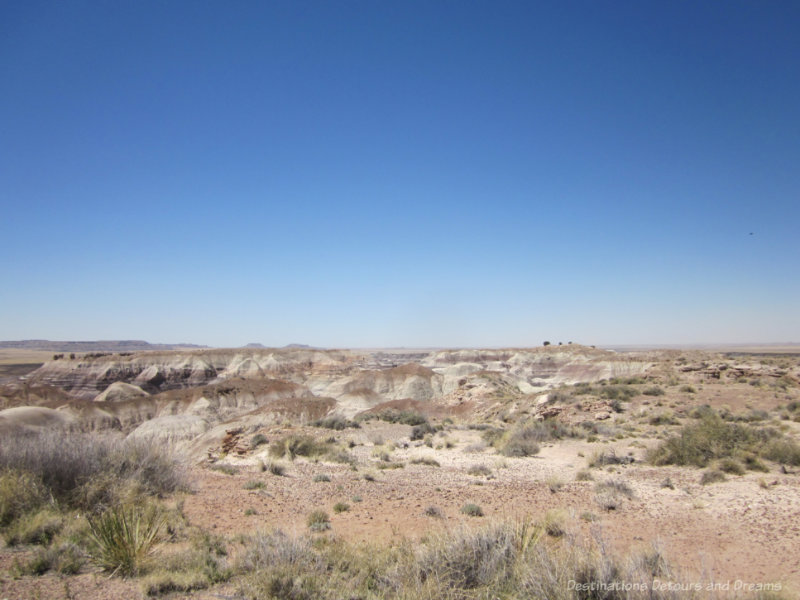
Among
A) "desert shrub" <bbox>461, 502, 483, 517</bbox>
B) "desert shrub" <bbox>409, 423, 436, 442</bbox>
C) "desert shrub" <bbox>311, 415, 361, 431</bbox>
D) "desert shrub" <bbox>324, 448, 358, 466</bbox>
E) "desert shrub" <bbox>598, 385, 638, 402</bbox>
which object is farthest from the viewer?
"desert shrub" <bbox>598, 385, 638, 402</bbox>

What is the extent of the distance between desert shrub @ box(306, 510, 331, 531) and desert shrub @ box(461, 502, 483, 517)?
8.53 feet

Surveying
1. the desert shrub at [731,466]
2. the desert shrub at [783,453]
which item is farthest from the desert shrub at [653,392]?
the desert shrub at [731,466]

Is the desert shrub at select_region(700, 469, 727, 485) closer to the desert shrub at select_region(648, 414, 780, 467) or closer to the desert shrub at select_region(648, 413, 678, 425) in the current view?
the desert shrub at select_region(648, 414, 780, 467)

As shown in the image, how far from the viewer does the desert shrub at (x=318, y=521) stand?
7.26 m

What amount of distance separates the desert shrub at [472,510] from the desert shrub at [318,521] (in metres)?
2.60

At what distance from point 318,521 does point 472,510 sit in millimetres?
2904

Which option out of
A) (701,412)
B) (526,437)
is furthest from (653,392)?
(526,437)

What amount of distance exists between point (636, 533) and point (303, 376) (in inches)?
2415

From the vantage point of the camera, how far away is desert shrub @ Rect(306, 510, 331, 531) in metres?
7.26

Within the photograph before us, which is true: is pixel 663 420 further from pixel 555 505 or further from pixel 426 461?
pixel 555 505

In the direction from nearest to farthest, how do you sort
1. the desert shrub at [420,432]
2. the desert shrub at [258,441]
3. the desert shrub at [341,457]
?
the desert shrub at [341,457] < the desert shrub at [258,441] < the desert shrub at [420,432]

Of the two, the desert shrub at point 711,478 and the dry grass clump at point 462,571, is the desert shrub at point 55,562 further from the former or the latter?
the desert shrub at point 711,478

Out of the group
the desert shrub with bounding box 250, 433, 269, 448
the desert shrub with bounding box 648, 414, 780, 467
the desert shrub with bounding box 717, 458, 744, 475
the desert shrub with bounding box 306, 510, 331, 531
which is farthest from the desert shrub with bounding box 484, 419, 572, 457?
the desert shrub with bounding box 250, 433, 269, 448

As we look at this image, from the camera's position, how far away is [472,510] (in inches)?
318
